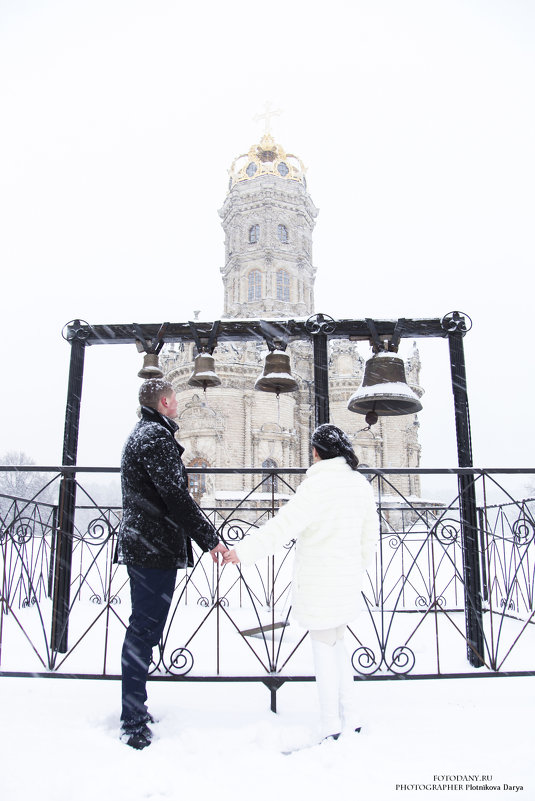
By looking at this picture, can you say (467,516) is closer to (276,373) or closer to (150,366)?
(276,373)

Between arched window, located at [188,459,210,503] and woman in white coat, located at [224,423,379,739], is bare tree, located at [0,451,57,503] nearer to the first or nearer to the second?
arched window, located at [188,459,210,503]

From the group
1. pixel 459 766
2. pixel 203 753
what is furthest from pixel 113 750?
pixel 459 766

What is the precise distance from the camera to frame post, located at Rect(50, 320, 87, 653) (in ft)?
13.4

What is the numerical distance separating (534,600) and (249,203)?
27550 mm

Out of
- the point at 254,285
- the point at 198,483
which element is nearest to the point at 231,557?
the point at 198,483

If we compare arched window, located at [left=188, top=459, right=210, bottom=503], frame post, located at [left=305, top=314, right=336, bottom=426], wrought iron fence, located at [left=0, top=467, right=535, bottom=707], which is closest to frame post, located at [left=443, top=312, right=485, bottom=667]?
wrought iron fence, located at [left=0, top=467, right=535, bottom=707]

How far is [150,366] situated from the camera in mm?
5301

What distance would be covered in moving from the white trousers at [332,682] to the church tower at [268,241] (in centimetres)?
2621

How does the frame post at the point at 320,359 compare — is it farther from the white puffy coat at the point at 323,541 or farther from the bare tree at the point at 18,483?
the bare tree at the point at 18,483

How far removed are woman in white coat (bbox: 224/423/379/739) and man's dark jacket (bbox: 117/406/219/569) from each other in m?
0.29

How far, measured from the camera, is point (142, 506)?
9.78ft

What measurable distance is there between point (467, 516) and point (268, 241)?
1069 inches

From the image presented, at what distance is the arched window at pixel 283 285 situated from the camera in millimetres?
29506

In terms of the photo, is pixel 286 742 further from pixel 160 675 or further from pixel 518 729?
pixel 518 729
